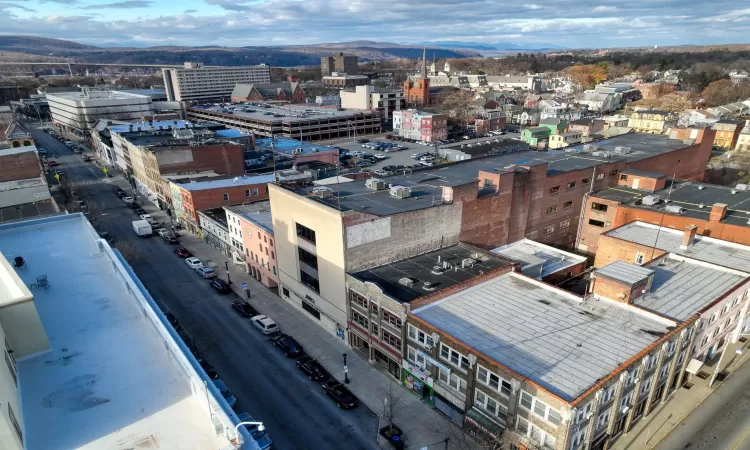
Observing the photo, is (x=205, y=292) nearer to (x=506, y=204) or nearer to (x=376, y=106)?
(x=506, y=204)

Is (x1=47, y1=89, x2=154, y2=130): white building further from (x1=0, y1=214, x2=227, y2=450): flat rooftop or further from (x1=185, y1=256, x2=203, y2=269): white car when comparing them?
(x1=0, y1=214, x2=227, y2=450): flat rooftop

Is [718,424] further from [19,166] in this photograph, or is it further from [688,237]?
[19,166]

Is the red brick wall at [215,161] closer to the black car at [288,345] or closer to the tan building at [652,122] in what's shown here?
the black car at [288,345]

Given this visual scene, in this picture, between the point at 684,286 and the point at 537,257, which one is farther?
the point at 537,257

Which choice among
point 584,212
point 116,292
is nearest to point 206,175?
point 116,292

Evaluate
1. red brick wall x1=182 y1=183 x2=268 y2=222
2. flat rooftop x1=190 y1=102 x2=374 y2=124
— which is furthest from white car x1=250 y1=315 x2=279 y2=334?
flat rooftop x1=190 y1=102 x2=374 y2=124

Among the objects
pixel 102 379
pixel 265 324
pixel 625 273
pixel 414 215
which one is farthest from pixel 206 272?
pixel 625 273
